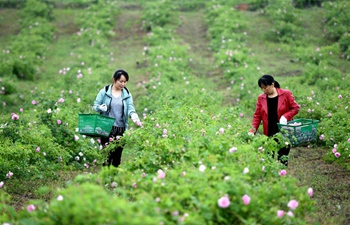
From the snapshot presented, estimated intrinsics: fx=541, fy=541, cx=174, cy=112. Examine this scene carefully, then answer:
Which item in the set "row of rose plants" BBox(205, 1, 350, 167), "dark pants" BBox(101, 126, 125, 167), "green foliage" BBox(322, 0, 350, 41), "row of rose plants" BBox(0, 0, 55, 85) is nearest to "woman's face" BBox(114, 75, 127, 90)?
"dark pants" BBox(101, 126, 125, 167)

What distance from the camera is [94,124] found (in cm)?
630

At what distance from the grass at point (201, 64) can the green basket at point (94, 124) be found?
408mm

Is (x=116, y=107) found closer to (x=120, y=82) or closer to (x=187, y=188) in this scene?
(x=120, y=82)

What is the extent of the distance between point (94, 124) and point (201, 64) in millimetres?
9015

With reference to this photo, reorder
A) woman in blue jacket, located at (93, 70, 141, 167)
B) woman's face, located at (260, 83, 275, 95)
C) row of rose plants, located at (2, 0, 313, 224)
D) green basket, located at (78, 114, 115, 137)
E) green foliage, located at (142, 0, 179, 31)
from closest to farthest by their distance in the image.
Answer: row of rose plants, located at (2, 0, 313, 224), green basket, located at (78, 114, 115, 137), woman's face, located at (260, 83, 275, 95), woman in blue jacket, located at (93, 70, 141, 167), green foliage, located at (142, 0, 179, 31)

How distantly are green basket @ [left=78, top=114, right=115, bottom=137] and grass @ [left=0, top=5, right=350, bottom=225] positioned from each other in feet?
1.34

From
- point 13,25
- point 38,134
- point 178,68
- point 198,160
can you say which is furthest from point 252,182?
point 13,25

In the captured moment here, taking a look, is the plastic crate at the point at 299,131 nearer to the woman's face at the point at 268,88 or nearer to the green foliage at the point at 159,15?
the woman's face at the point at 268,88

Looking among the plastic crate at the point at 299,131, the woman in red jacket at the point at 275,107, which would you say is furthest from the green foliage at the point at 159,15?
the plastic crate at the point at 299,131

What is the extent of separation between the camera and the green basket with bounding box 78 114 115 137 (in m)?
6.29

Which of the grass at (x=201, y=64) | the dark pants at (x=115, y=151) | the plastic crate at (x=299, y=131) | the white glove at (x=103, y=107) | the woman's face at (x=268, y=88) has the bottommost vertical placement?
the grass at (x=201, y=64)

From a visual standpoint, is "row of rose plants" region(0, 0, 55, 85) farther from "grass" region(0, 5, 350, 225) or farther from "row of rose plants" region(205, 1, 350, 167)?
"row of rose plants" region(205, 1, 350, 167)

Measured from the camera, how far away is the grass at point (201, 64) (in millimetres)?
6249

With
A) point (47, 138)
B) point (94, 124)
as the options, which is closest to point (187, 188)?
point (94, 124)
